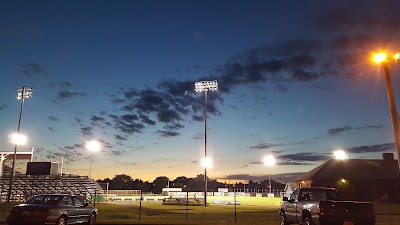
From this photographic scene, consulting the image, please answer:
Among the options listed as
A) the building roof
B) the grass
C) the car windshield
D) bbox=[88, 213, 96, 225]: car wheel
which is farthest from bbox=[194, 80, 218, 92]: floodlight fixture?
the car windshield

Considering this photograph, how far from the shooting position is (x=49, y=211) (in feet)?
49.7

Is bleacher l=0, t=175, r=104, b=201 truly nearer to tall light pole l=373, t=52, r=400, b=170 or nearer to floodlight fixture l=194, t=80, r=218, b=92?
floodlight fixture l=194, t=80, r=218, b=92

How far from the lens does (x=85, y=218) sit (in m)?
18.0

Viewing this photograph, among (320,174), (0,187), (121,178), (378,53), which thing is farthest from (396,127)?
(121,178)

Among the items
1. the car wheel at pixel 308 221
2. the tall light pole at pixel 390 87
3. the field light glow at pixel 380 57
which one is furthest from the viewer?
the car wheel at pixel 308 221

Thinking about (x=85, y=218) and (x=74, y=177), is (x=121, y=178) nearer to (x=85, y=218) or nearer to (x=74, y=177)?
(x=74, y=177)

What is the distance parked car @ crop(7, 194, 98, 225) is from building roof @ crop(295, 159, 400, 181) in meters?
46.1

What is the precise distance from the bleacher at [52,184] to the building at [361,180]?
45263 millimetres

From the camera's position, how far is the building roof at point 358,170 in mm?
55562

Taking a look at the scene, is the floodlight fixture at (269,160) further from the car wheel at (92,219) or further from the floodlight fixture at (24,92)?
the car wheel at (92,219)

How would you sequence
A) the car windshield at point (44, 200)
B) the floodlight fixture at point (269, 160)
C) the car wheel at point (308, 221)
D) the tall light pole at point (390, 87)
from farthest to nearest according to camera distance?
1. the floodlight fixture at point (269, 160)
2. the car windshield at point (44, 200)
3. the car wheel at point (308, 221)
4. the tall light pole at point (390, 87)

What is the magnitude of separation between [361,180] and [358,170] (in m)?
2.00

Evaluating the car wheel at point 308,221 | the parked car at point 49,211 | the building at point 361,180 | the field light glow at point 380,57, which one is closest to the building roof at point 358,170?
the building at point 361,180

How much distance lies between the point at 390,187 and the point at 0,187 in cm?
6965
